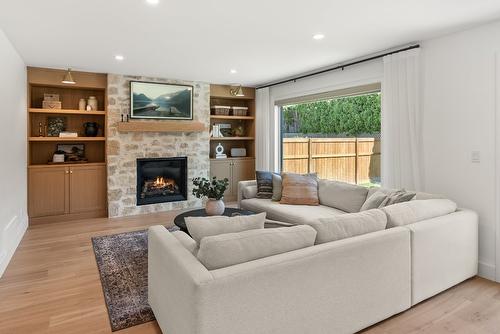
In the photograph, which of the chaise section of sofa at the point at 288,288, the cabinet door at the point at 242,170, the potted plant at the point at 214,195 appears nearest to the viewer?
the chaise section of sofa at the point at 288,288

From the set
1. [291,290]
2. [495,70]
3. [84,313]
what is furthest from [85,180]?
[495,70]

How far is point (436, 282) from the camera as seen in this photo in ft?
8.63

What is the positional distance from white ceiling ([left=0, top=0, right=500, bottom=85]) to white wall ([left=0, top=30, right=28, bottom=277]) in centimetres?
28

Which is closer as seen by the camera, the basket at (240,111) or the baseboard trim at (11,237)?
the baseboard trim at (11,237)

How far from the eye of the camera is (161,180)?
6.12 metres

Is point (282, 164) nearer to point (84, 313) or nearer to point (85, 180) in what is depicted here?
point (85, 180)

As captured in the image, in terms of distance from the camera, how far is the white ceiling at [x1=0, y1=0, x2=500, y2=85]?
8.95 ft

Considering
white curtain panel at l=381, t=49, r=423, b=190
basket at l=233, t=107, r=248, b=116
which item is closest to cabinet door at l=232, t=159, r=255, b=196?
basket at l=233, t=107, r=248, b=116

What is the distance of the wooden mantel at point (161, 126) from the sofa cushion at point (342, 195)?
269cm

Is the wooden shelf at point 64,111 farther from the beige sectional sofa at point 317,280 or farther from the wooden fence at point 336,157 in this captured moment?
the beige sectional sofa at point 317,280

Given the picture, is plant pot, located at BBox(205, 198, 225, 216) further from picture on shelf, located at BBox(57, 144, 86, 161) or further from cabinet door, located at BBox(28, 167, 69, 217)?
picture on shelf, located at BBox(57, 144, 86, 161)

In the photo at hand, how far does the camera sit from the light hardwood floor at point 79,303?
7.50 ft

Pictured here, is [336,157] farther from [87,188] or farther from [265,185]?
[87,188]

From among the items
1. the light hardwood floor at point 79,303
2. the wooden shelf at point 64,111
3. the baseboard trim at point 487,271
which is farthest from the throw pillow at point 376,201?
the wooden shelf at point 64,111
